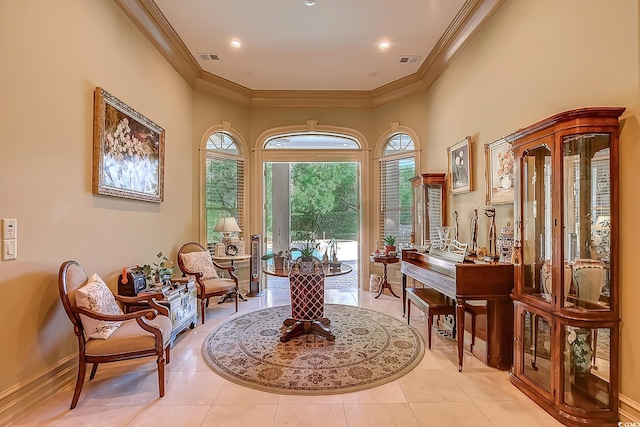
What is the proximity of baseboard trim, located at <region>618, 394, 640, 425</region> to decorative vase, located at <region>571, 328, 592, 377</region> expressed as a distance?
0.73ft

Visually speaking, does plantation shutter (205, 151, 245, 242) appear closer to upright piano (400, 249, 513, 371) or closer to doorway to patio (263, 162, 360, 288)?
doorway to patio (263, 162, 360, 288)

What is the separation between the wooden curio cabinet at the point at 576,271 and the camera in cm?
211

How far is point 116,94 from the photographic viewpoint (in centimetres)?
329

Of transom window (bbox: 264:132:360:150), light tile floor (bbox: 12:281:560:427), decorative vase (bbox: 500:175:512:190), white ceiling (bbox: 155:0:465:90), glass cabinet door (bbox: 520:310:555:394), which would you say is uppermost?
white ceiling (bbox: 155:0:465:90)

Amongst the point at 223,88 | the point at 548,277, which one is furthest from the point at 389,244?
the point at 223,88

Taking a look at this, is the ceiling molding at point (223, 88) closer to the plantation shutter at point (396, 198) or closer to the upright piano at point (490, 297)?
the plantation shutter at point (396, 198)

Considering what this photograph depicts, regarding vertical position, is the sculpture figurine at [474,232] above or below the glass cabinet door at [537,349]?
above

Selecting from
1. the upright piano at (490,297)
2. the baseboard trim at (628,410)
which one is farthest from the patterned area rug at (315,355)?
the baseboard trim at (628,410)

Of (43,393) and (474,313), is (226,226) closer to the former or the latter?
(43,393)

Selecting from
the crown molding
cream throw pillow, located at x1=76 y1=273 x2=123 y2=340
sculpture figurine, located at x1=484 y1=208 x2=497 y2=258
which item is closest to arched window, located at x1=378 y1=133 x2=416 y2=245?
the crown molding

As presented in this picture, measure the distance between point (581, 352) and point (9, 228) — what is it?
4.02 m

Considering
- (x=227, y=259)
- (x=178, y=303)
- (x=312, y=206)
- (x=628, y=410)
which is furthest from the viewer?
(x=312, y=206)

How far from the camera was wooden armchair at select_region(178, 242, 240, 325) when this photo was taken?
173 inches

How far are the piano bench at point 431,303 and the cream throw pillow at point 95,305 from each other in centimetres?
Result: 288
